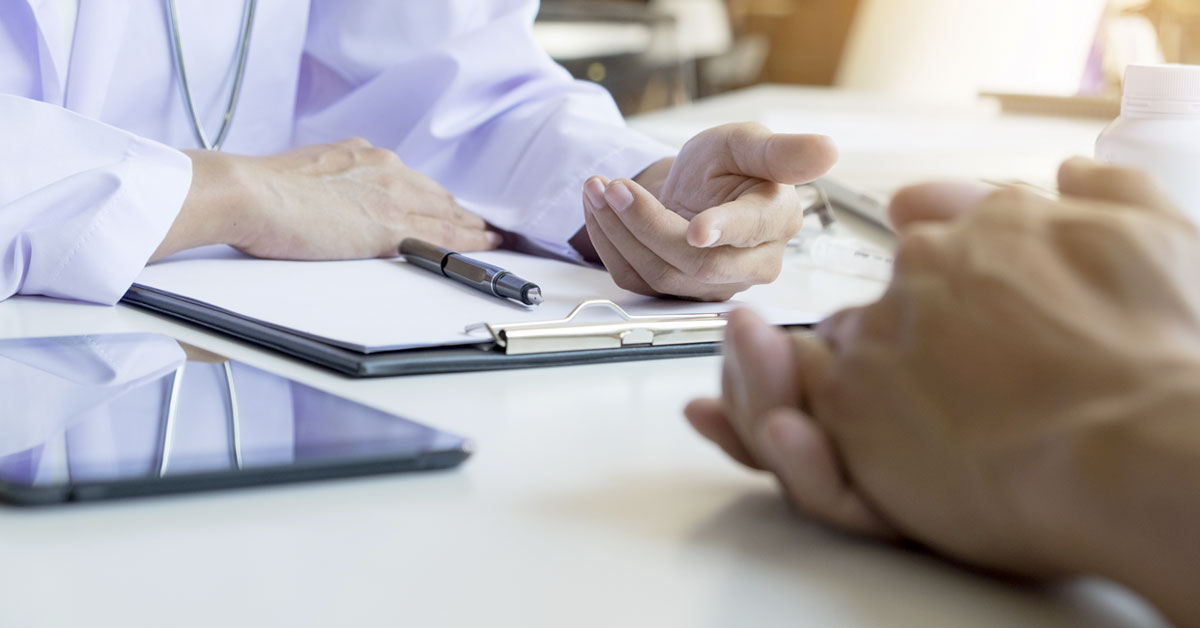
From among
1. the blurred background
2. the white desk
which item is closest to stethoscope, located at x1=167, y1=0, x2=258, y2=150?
the white desk

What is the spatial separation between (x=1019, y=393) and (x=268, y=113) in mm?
824

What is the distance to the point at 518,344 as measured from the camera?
479 millimetres

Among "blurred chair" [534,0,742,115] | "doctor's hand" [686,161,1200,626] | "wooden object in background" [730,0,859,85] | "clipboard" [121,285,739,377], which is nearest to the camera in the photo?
"doctor's hand" [686,161,1200,626]

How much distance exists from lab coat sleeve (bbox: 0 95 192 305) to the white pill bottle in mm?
513

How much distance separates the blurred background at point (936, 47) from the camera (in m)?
2.24

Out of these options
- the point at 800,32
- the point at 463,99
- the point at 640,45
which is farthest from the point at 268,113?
the point at 800,32

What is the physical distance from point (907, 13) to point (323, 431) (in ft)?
7.45

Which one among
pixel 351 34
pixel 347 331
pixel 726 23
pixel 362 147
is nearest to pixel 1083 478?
pixel 347 331

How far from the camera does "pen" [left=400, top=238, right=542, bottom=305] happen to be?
21.9 inches

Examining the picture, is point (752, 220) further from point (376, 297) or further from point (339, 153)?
point (339, 153)

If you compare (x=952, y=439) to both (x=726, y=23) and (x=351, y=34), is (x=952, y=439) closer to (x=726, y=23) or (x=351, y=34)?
(x=351, y=34)

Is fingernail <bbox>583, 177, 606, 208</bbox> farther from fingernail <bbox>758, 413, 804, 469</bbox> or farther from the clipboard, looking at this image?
fingernail <bbox>758, 413, 804, 469</bbox>

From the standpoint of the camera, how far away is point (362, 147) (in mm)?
846

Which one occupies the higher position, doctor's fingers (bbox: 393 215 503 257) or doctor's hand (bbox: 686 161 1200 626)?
doctor's hand (bbox: 686 161 1200 626)
